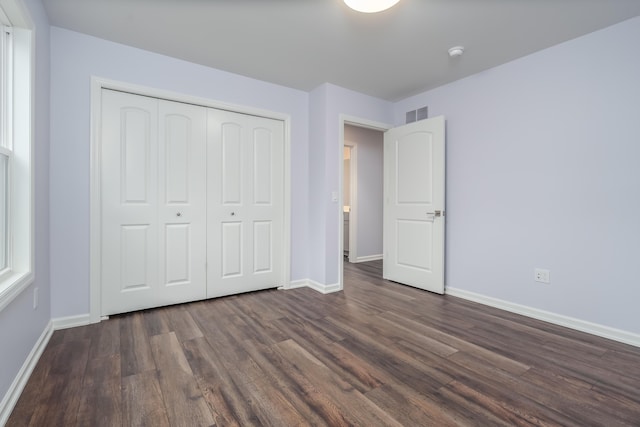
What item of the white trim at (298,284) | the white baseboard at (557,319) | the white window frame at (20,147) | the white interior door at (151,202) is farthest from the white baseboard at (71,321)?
the white baseboard at (557,319)

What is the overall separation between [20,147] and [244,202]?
187 centimetres

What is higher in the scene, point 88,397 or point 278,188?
point 278,188

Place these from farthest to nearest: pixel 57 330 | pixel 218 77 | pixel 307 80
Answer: pixel 307 80, pixel 218 77, pixel 57 330

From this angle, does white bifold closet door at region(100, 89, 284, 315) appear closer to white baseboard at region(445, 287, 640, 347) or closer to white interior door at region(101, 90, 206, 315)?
white interior door at region(101, 90, 206, 315)

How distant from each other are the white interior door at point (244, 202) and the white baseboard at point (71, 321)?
103 centimetres

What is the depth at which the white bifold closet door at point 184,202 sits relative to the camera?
271 cm

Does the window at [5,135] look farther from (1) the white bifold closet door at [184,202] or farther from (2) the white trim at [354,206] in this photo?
(2) the white trim at [354,206]

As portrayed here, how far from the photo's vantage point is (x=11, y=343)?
1.59m

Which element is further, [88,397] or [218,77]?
[218,77]

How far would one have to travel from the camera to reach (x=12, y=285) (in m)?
1.58

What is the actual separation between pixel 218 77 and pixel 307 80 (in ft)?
3.19

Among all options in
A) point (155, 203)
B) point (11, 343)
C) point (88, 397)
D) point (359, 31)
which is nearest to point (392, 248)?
point (359, 31)

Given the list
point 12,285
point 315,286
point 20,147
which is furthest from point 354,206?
point 12,285

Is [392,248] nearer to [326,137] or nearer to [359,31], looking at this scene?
[326,137]
